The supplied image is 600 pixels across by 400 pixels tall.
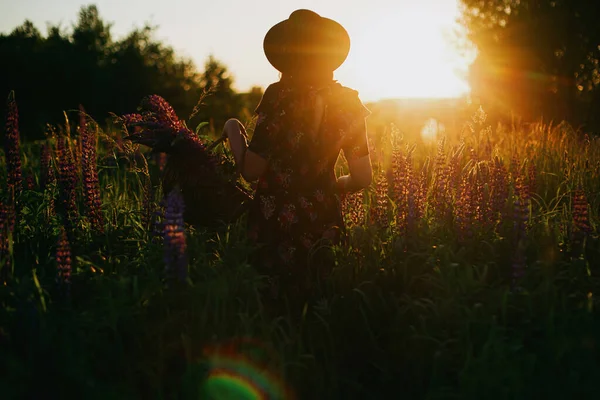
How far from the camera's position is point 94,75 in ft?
113

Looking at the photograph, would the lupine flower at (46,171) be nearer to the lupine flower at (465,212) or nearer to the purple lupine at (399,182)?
the purple lupine at (399,182)

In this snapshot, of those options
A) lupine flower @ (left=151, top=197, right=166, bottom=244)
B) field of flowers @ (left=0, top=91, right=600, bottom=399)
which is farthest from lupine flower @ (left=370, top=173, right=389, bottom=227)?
lupine flower @ (left=151, top=197, right=166, bottom=244)

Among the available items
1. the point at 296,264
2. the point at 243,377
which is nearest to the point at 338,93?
the point at 296,264

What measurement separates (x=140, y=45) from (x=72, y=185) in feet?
144

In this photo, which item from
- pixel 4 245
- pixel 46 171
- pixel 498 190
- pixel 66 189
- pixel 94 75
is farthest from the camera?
pixel 94 75

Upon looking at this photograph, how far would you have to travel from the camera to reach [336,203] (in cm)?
368

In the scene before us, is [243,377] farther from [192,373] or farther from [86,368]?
[86,368]

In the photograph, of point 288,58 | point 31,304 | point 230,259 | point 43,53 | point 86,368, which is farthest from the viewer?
point 43,53

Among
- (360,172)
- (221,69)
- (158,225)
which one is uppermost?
(221,69)

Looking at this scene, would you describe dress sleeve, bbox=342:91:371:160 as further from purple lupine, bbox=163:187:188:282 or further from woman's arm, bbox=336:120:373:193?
purple lupine, bbox=163:187:188:282

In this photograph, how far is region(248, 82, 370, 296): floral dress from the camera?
3418mm

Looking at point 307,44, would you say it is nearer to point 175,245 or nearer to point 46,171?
point 175,245

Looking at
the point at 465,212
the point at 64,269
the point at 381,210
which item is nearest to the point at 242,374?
the point at 64,269

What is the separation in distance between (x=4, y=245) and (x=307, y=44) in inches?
86.5
